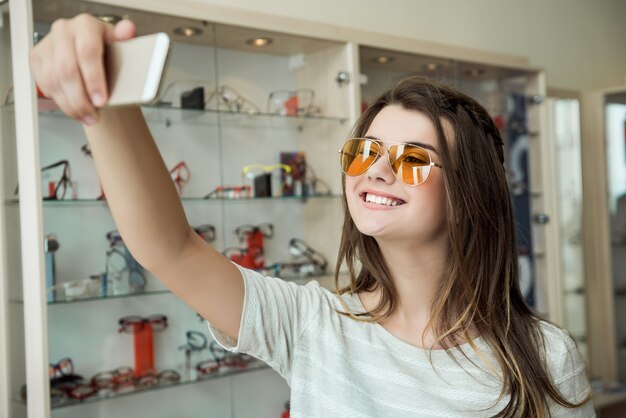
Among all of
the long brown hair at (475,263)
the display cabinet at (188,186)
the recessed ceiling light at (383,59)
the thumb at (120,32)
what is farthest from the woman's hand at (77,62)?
the recessed ceiling light at (383,59)

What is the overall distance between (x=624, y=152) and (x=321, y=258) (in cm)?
301

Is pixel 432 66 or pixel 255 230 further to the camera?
pixel 432 66

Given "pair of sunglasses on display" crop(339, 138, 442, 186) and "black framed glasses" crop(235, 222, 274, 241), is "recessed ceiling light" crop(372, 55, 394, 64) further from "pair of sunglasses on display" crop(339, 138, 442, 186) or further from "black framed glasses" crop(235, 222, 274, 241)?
"pair of sunglasses on display" crop(339, 138, 442, 186)

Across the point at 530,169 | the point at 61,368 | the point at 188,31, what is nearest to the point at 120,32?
the point at 61,368

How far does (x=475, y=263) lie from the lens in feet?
5.00

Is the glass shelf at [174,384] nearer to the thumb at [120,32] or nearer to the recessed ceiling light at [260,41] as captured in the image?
the recessed ceiling light at [260,41]

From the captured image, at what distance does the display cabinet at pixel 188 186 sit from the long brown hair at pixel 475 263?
138cm

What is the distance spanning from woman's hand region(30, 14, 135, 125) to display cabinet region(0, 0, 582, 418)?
6.76 ft

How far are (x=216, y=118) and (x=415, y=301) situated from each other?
2114 mm

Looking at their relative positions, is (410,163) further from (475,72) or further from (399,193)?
(475,72)

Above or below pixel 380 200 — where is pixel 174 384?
below

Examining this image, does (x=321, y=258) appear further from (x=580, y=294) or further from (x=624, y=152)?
(x=624, y=152)

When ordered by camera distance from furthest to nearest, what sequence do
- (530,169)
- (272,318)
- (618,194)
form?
(618,194) → (530,169) → (272,318)

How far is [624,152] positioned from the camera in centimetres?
538
